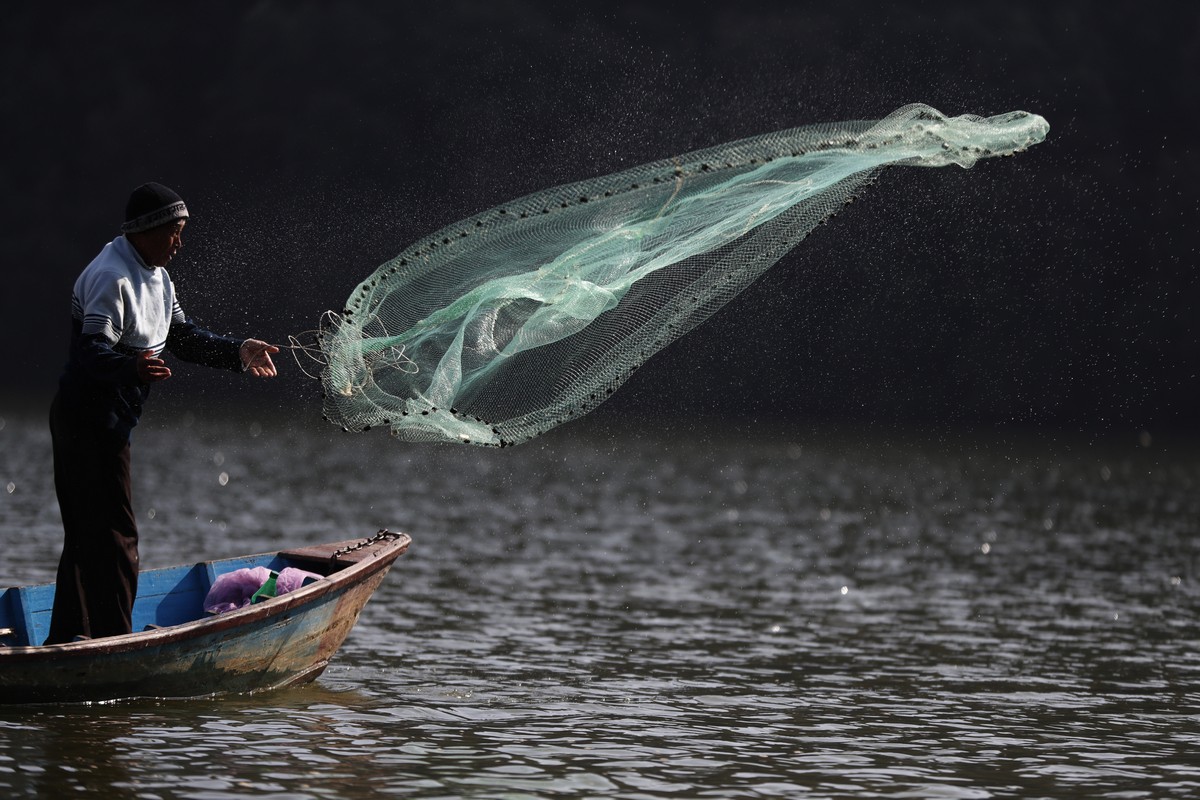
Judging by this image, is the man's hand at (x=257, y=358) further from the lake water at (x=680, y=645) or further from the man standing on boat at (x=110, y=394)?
the lake water at (x=680, y=645)

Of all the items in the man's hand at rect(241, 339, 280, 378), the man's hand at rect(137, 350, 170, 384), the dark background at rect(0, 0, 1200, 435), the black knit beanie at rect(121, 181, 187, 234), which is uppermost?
the dark background at rect(0, 0, 1200, 435)

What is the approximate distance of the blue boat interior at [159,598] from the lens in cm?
1062

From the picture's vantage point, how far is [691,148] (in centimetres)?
5891

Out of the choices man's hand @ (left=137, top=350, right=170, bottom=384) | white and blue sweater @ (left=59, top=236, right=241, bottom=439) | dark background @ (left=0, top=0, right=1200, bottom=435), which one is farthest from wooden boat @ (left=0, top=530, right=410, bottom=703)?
dark background @ (left=0, top=0, right=1200, bottom=435)

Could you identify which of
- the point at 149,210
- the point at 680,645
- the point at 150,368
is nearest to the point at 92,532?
the point at 150,368

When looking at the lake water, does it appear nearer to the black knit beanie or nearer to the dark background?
the black knit beanie

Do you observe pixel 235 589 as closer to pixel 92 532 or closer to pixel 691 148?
pixel 92 532

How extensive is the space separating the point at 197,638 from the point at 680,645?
5.02m

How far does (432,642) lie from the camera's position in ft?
44.3

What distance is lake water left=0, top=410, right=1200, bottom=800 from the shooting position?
907 cm

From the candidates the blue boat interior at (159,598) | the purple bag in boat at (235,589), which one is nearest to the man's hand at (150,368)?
the blue boat interior at (159,598)

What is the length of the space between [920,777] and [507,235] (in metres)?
4.08

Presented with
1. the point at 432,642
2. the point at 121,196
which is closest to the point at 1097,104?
the point at 121,196

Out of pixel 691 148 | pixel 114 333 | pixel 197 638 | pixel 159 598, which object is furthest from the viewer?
pixel 691 148
